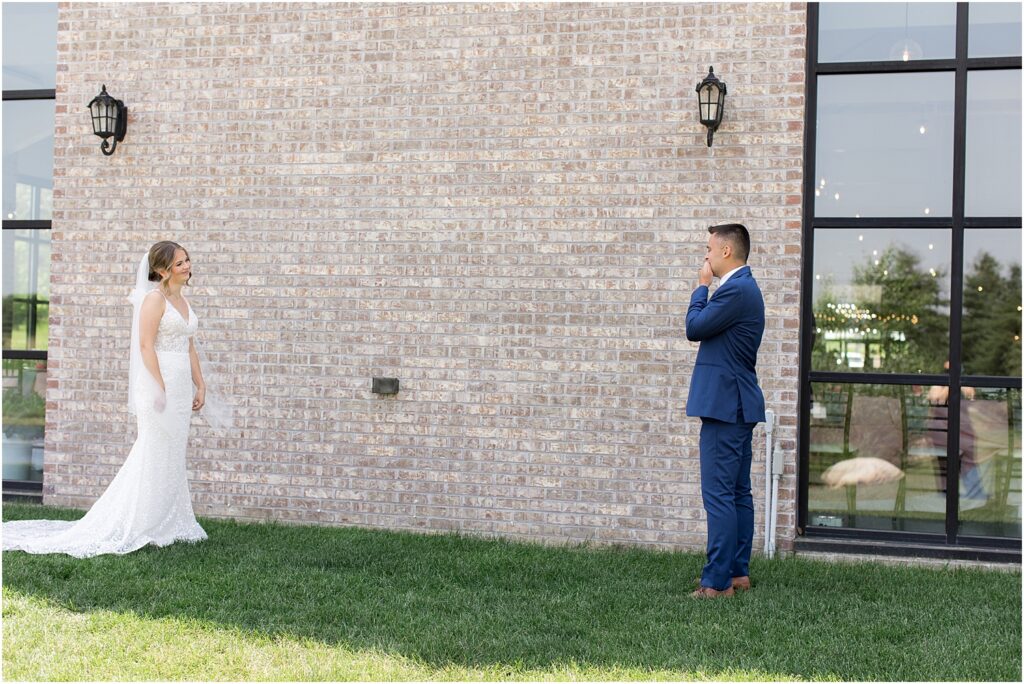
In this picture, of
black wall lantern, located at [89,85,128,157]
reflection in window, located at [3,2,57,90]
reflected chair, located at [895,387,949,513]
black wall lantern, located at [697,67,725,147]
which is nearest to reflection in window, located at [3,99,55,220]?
reflection in window, located at [3,2,57,90]

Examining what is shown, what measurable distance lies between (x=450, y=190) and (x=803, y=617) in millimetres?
3318

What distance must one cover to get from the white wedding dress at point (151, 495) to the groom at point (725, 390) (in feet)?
9.80

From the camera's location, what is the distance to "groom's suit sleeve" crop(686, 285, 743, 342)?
473 centimetres

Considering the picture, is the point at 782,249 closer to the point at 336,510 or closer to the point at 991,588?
the point at 991,588

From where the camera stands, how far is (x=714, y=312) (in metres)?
4.73

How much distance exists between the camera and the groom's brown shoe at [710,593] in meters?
4.73

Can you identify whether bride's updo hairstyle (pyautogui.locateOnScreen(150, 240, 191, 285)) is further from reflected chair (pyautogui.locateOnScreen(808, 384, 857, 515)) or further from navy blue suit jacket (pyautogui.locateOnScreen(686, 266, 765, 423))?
reflected chair (pyautogui.locateOnScreen(808, 384, 857, 515))

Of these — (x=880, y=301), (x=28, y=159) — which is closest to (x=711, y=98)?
(x=880, y=301)

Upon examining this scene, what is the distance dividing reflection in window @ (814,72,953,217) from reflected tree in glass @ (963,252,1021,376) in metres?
0.45

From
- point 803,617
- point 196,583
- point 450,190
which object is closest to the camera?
point 803,617

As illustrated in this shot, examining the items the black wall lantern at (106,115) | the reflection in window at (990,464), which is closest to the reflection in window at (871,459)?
the reflection in window at (990,464)

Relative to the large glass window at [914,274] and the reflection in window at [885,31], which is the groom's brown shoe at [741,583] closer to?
the large glass window at [914,274]

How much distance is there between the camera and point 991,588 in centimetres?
507

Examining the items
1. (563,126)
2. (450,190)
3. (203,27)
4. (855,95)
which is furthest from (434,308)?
(855,95)
